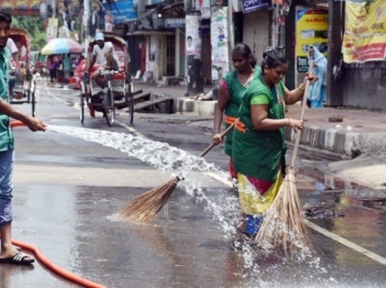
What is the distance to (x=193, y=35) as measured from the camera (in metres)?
28.1

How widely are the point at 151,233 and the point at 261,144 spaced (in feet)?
4.11

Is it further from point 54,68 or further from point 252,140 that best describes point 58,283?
point 54,68

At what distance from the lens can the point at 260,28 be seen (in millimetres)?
32688

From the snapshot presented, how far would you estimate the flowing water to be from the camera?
261 inches

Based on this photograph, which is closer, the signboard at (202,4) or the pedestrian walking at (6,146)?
the pedestrian walking at (6,146)

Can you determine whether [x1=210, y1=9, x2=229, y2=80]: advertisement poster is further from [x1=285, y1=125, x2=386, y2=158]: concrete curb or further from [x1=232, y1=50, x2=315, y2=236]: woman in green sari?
[x1=232, y1=50, x2=315, y2=236]: woman in green sari

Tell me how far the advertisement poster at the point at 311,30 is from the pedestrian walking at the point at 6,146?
→ 19.0 metres

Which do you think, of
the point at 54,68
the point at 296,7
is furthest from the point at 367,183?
the point at 54,68

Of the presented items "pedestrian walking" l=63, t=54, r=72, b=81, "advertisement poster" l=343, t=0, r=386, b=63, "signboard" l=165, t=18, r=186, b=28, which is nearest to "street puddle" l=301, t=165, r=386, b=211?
"advertisement poster" l=343, t=0, r=386, b=63

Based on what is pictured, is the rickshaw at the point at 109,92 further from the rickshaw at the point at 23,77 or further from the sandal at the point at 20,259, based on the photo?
the sandal at the point at 20,259

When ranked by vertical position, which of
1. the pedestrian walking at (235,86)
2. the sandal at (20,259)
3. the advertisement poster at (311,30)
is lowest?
the sandal at (20,259)

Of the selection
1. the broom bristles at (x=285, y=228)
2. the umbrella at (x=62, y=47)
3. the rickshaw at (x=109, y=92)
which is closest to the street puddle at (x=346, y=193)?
the broom bristles at (x=285, y=228)

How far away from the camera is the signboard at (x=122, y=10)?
4998cm

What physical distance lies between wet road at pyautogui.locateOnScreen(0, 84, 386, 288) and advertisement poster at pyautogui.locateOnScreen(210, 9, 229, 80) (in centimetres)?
1143
